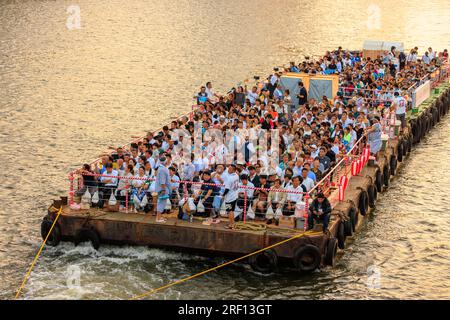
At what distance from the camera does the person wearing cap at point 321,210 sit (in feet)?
88.2

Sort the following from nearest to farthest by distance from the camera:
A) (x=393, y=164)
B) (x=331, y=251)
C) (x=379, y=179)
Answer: (x=331, y=251) < (x=379, y=179) < (x=393, y=164)

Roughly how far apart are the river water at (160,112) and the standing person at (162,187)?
1.48 meters

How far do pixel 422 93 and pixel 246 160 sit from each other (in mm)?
18671

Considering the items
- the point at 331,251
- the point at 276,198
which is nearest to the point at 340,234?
the point at 331,251

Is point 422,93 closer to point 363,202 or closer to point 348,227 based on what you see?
point 363,202

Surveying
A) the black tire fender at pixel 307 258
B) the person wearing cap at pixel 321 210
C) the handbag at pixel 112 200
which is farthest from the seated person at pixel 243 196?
the handbag at pixel 112 200

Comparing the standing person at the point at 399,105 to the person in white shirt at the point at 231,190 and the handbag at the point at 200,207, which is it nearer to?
the person in white shirt at the point at 231,190

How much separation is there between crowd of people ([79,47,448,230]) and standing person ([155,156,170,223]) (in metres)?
0.03

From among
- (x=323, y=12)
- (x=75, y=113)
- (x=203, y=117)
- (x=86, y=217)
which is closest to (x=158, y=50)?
(x=75, y=113)

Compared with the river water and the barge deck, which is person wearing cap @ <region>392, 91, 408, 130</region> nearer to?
the river water

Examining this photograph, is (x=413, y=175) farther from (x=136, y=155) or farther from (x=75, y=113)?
(x=75, y=113)

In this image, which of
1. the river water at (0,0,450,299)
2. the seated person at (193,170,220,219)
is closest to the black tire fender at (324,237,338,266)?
the river water at (0,0,450,299)

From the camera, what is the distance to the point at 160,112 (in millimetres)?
53562

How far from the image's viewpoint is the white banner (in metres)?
45.6
